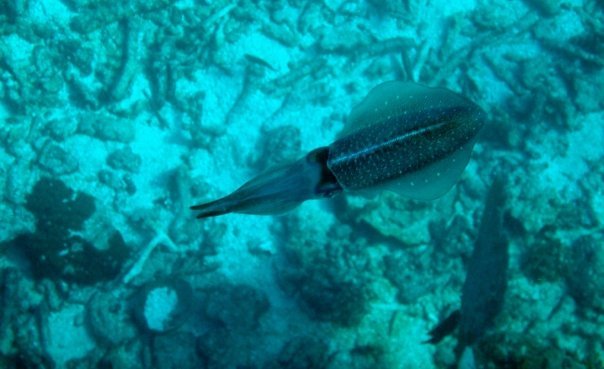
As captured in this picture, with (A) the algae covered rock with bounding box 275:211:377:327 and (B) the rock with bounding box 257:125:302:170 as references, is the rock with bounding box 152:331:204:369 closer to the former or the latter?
(A) the algae covered rock with bounding box 275:211:377:327

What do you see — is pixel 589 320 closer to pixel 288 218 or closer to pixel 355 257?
pixel 355 257

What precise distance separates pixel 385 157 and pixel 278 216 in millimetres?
6157

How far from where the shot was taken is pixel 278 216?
7914mm

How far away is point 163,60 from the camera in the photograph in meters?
8.62

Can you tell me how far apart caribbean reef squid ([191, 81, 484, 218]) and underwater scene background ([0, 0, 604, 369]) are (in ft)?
11.8

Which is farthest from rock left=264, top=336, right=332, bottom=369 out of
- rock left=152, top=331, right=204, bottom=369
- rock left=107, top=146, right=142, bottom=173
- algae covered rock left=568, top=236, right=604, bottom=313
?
rock left=107, top=146, right=142, bottom=173

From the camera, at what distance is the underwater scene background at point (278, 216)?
6652mm

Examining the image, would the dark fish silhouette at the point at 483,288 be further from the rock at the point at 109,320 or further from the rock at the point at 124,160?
the rock at the point at 124,160

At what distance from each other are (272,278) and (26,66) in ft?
21.7

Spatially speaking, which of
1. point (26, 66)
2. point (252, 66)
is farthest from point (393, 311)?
point (26, 66)

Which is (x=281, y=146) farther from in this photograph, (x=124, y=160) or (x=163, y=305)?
(x=163, y=305)

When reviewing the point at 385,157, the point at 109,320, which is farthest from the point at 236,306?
the point at 385,157

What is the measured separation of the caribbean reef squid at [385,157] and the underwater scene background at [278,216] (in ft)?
11.8

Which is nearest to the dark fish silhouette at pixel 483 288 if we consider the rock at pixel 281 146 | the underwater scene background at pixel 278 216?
the underwater scene background at pixel 278 216
